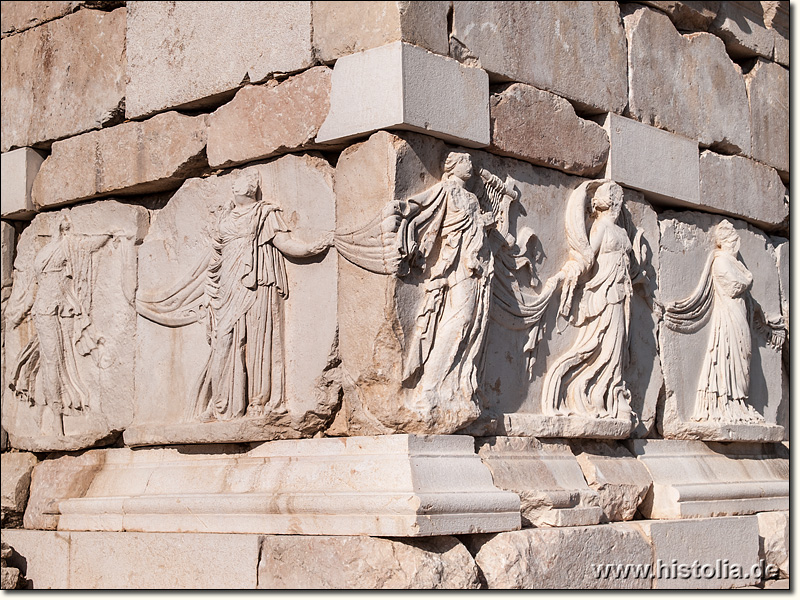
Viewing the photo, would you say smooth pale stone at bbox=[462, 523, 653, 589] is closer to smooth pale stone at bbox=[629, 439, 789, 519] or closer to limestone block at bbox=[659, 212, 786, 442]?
smooth pale stone at bbox=[629, 439, 789, 519]

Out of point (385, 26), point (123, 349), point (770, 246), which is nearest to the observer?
point (385, 26)

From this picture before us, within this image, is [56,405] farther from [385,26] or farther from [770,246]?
[770,246]

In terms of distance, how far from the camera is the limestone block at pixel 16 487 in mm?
7434

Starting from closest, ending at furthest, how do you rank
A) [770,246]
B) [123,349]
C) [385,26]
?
[385,26]
[123,349]
[770,246]

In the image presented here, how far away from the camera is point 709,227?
26.2 feet

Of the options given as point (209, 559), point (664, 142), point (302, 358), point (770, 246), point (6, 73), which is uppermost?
point (6, 73)

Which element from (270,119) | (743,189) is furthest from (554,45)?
(743,189)

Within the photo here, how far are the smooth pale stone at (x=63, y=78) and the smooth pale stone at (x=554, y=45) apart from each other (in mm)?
2171

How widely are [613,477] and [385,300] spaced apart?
175cm

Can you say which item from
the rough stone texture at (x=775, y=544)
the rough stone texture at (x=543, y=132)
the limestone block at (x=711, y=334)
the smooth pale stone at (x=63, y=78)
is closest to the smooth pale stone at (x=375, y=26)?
the rough stone texture at (x=543, y=132)

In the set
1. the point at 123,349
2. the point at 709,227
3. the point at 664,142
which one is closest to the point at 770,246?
the point at 709,227

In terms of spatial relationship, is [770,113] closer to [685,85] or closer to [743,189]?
[743,189]

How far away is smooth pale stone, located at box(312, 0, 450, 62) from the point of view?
5.86 meters

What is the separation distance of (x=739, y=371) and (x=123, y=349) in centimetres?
373
